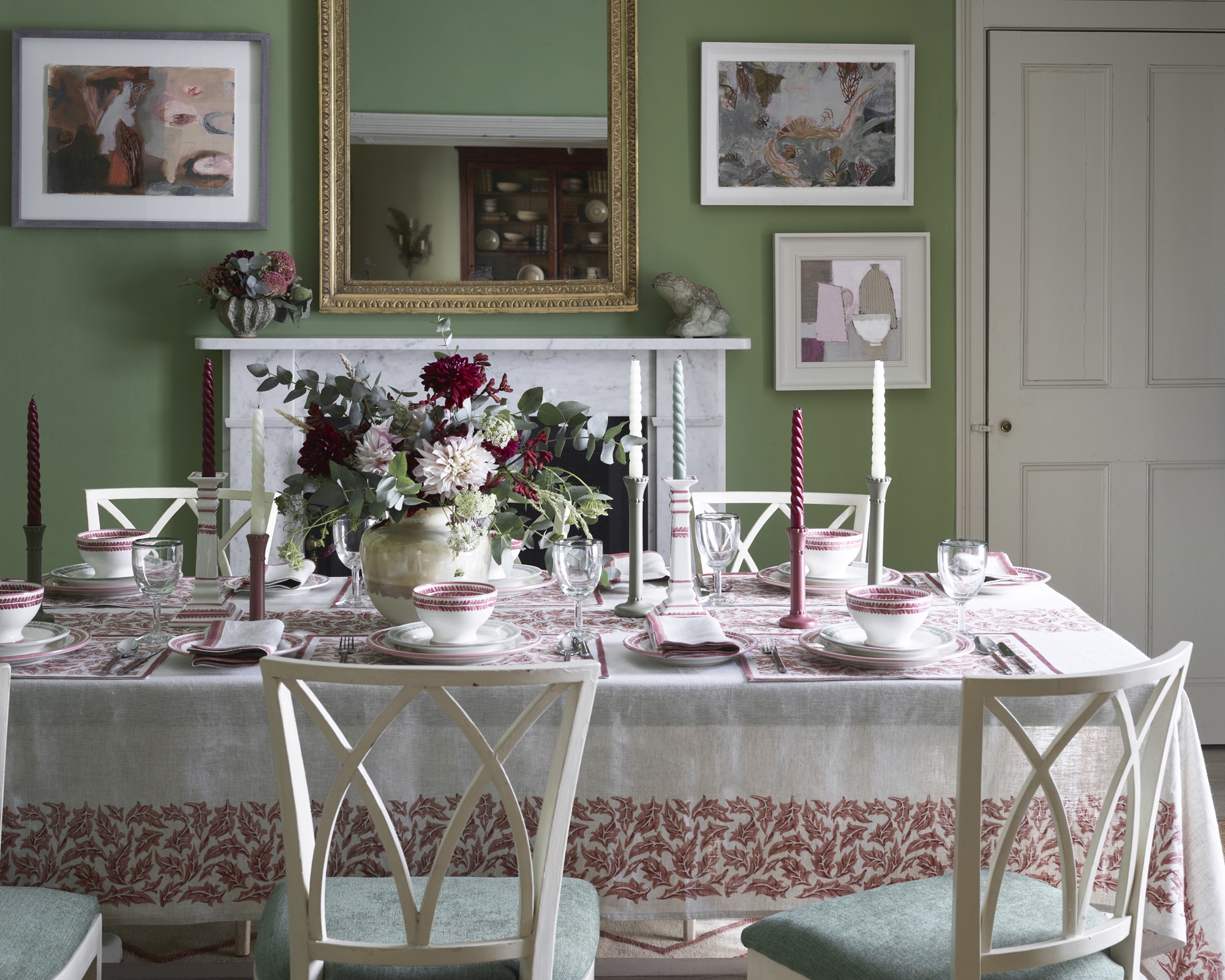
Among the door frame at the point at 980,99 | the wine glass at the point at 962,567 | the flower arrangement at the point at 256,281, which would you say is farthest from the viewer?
the door frame at the point at 980,99

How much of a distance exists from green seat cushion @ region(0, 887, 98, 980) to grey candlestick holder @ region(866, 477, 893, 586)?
4.35 feet

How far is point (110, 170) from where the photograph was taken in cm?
336

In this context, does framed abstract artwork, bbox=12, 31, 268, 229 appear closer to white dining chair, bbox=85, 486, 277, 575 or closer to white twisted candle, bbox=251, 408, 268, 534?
white dining chair, bbox=85, 486, 277, 575

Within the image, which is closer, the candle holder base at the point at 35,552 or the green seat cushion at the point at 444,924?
the green seat cushion at the point at 444,924

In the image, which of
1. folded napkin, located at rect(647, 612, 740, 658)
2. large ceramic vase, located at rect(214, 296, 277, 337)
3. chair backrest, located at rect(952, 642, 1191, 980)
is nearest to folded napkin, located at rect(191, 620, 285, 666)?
folded napkin, located at rect(647, 612, 740, 658)

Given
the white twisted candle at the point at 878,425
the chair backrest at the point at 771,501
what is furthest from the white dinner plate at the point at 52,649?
the chair backrest at the point at 771,501

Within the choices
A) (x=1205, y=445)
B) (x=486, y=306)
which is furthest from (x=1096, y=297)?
(x=486, y=306)

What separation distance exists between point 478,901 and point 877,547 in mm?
988

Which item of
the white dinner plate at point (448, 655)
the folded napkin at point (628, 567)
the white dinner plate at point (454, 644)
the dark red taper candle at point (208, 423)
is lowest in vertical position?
the white dinner plate at point (448, 655)

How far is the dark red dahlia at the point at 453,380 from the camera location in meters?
1.72

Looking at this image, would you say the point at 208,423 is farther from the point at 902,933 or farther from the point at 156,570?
the point at 902,933

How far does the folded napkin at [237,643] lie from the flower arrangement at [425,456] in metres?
0.13

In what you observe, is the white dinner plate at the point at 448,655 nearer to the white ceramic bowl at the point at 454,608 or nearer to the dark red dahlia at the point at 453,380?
the white ceramic bowl at the point at 454,608

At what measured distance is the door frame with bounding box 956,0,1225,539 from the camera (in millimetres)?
3475
